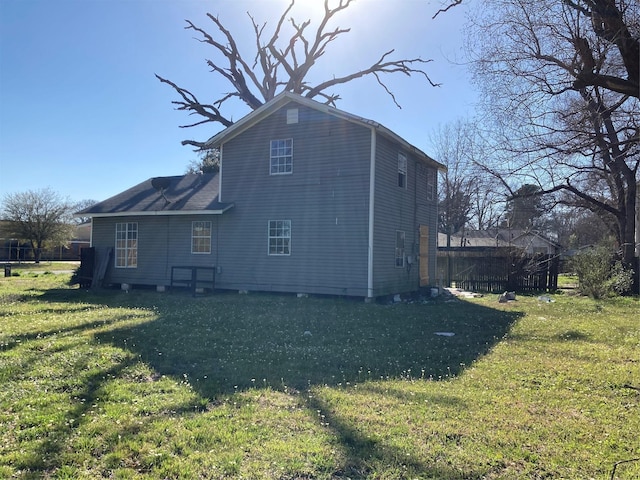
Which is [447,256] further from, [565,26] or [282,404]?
[282,404]

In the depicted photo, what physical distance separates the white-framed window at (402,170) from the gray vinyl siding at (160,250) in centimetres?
651

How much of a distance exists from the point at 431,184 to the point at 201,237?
9422 mm

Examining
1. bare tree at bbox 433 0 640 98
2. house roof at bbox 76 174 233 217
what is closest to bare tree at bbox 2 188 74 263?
house roof at bbox 76 174 233 217

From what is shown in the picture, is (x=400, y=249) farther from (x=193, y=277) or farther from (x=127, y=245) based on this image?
(x=127, y=245)

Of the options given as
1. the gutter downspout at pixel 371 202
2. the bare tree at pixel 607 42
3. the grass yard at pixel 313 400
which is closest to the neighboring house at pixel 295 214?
the gutter downspout at pixel 371 202

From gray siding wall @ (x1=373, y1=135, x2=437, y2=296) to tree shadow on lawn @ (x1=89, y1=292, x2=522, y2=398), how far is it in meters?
1.96

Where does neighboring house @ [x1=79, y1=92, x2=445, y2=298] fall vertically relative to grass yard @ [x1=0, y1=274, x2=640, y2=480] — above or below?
above

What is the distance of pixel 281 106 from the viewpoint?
1562 cm

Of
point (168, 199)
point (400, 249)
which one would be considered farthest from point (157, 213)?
point (400, 249)

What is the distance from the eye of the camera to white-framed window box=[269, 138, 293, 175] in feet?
50.8

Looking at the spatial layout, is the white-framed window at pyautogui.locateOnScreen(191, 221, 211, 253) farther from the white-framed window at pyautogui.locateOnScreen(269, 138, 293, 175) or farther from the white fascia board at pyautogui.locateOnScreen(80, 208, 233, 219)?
the white-framed window at pyautogui.locateOnScreen(269, 138, 293, 175)

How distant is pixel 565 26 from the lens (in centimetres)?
684

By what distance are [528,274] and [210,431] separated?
18408 millimetres

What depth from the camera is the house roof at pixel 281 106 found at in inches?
553
